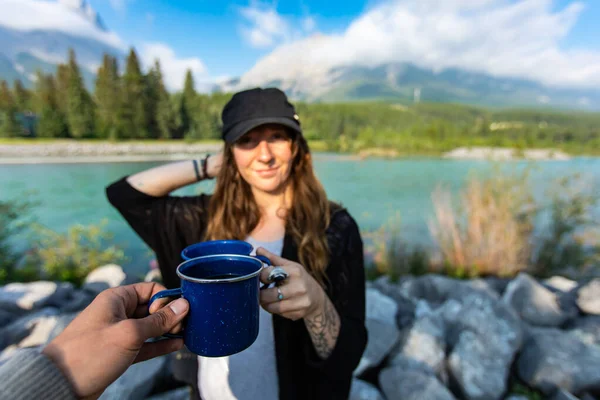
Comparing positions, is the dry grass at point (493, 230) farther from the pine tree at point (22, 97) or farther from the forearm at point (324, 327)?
the pine tree at point (22, 97)

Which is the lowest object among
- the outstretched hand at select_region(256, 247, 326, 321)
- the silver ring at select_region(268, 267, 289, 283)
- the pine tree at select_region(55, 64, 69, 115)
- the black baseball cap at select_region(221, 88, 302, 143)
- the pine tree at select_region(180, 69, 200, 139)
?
the outstretched hand at select_region(256, 247, 326, 321)

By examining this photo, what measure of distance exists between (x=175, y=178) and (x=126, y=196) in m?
0.20

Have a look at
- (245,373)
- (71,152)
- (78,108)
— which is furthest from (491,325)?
(71,152)

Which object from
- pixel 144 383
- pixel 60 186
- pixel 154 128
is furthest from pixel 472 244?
pixel 60 186

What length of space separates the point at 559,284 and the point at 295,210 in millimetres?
3744

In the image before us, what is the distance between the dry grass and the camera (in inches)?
141

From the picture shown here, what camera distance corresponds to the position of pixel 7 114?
8141 millimetres

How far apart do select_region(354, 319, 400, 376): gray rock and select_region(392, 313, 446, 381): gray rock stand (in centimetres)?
10

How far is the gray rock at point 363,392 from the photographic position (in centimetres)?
181

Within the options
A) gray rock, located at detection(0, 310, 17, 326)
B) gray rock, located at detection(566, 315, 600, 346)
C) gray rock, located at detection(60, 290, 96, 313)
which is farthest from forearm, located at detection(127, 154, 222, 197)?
gray rock, located at detection(566, 315, 600, 346)

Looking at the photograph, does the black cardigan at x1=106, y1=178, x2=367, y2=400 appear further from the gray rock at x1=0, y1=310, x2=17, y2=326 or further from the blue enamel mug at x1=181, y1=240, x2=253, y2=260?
the gray rock at x1=0, y1=310, x2=17, y2=326

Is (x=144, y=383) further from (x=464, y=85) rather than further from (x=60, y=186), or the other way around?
(x=464, y=85)

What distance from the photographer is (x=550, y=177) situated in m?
3.88

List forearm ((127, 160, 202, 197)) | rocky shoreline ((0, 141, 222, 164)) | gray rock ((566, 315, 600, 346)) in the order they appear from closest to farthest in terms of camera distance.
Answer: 1. forearm ((127, 160, 202, 197))
2. gray rock ((566, 315, 600, 346))
3. rocky shoreline ((0, 141, 222, 164))
